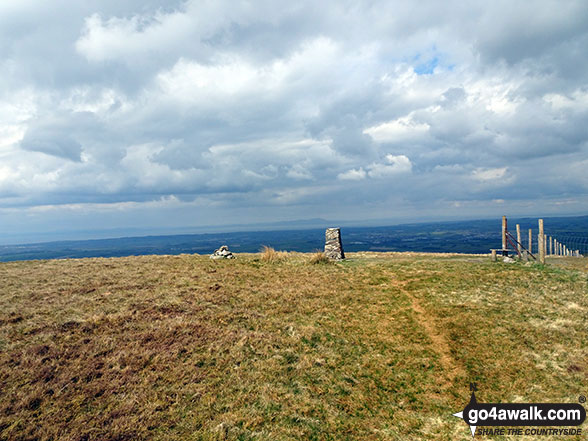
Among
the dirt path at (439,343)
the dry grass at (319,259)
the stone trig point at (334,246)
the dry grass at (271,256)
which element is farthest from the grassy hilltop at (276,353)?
the stone trig point at (334,246)

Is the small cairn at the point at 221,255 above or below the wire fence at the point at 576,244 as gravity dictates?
above

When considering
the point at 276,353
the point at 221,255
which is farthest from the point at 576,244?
the point at 276,353

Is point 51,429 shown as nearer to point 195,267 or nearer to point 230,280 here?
point 230,280

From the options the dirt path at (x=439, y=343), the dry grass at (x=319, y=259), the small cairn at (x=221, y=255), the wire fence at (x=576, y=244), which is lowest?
the wire fence at (x=576, y=244)

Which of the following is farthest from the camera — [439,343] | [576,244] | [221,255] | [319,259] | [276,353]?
[576,244]

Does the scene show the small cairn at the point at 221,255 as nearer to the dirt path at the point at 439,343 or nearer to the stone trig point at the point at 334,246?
the stone trig point at the point at 334,246

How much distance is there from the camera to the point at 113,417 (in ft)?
30.4

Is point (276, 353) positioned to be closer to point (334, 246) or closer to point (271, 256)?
point (271, 256)

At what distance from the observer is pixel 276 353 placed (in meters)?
14.0

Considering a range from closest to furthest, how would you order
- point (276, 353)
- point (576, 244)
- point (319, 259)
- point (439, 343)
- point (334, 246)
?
point (276, 353), point (439, 343), point (319, 259), point (334, 246), point (576, 244)

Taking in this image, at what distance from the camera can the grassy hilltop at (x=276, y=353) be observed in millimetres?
9766

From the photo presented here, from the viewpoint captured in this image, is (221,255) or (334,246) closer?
(221,255)

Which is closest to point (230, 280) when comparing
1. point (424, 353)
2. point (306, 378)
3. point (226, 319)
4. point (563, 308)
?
point (226, 319)

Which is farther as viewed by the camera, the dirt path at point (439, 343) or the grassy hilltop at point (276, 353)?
the dirt path at point (439, 343)
